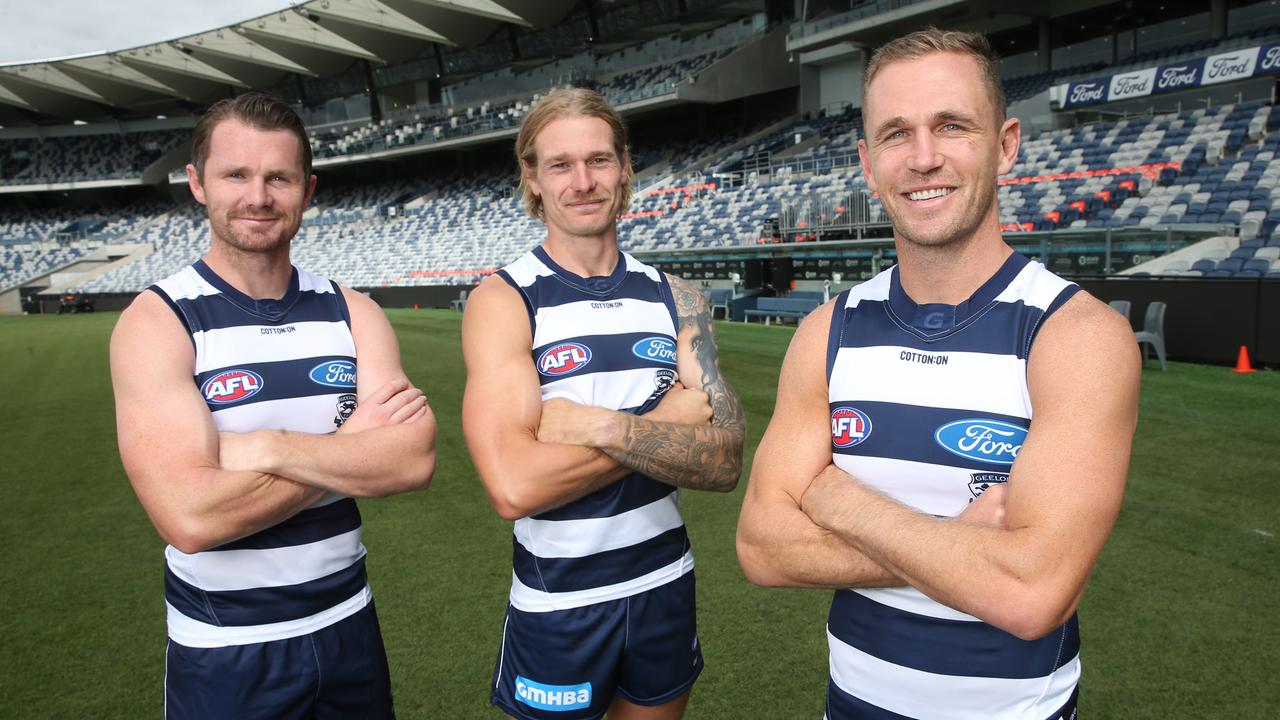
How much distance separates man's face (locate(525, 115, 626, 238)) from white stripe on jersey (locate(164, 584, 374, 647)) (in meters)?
1.37

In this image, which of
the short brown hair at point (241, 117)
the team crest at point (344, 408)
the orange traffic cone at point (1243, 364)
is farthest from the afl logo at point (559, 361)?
the orange traffic cone at point (1243, 364)

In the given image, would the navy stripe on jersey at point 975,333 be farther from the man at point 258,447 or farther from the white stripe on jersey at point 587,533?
the man at point 258,447

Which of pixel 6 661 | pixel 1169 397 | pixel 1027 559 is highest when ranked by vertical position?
pixel 1027 559

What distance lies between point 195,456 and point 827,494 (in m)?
1.63

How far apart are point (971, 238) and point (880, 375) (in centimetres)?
37

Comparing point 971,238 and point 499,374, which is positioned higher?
point 971,238

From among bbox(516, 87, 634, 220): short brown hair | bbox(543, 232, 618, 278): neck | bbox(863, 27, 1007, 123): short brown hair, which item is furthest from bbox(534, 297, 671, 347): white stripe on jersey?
bbox(863, 27, 1007, 123): short brown hair

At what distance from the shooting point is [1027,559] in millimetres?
1624

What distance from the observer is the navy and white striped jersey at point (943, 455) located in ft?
5.78

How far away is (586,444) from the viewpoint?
239cm

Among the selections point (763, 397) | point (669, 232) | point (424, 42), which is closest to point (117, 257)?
point (424, 42)

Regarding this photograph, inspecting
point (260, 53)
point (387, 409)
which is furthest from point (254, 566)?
point (260, 53)

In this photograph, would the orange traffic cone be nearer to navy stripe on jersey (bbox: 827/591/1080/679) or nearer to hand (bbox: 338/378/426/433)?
navy stripe on jersey (bbox: 827/591/1080/679)

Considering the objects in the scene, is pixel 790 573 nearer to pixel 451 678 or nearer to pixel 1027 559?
pixel 1027 559
